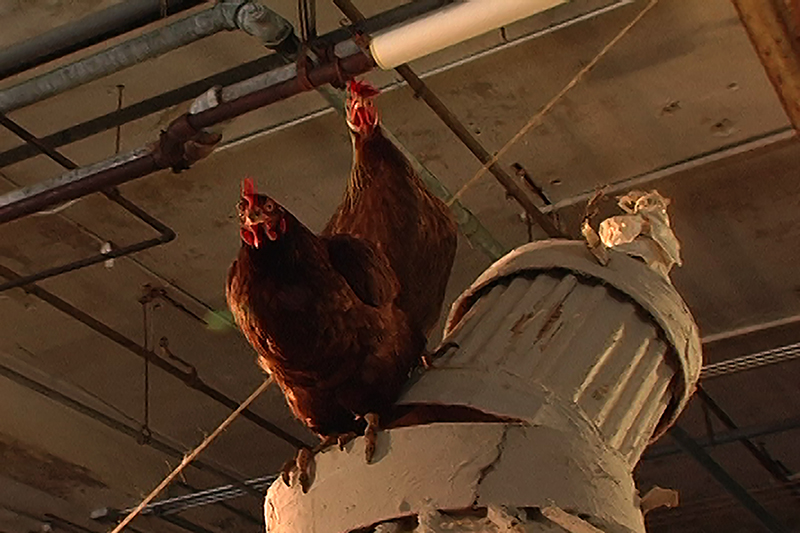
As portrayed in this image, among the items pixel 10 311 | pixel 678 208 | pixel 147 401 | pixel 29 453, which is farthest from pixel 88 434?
pixel 678 208

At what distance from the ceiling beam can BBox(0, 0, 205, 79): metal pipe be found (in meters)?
1.13

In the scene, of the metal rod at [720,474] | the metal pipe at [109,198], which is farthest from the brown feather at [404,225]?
the metal rod at [720,474]

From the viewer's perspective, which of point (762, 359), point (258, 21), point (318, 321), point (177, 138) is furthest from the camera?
point (762, 359)

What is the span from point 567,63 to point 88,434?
2.99 m

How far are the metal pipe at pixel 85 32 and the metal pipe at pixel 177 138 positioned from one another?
8.4 inches

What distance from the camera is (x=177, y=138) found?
2076mm

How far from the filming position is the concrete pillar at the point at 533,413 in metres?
0.76

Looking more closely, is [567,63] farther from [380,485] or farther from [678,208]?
[380,485]

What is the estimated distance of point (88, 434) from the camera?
177 inches

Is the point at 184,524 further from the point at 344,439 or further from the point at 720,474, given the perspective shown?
the point at 344,439

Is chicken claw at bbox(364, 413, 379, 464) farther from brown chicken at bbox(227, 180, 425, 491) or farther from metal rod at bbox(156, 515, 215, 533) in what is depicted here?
metal rod at bbox(156, 515, 215, 533)

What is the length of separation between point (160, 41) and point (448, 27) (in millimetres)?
839

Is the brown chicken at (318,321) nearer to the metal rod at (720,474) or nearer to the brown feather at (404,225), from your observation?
the brown feather at (404,225)

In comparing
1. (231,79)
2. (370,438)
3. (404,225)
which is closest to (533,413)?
(370,438)
